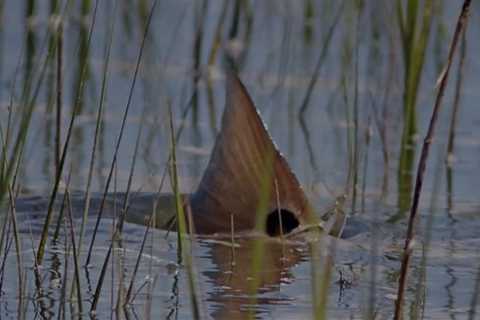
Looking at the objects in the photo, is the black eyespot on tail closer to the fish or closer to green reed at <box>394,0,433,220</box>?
the fish

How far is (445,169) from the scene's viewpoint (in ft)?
15.2

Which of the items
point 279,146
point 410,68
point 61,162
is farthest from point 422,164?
point 279,146

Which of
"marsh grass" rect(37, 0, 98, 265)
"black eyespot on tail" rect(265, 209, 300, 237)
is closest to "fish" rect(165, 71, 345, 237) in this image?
"black eyespot on tail" rect(265, 209, 300, 237)

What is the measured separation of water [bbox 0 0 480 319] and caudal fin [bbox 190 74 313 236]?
0.10 m

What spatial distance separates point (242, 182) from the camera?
139 inches

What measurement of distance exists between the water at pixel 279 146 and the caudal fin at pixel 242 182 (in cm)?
10

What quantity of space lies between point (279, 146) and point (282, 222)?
49.3 inches

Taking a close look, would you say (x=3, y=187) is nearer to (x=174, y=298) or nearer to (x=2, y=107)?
(x=174, y=298)

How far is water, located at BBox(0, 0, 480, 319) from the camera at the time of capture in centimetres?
296

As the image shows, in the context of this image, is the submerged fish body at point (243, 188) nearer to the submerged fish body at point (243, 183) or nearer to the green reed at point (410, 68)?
the submerged fish body at point (243, 183)

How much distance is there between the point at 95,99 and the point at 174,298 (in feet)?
8.54

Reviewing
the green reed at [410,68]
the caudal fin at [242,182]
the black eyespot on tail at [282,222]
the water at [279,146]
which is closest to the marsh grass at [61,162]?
the water at [279,146]

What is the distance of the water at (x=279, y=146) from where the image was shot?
117 inches

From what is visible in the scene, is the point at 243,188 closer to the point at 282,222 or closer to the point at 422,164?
the point at 282,222
